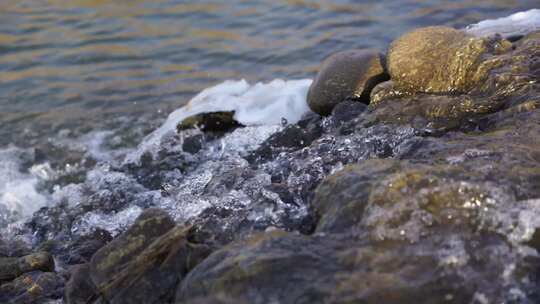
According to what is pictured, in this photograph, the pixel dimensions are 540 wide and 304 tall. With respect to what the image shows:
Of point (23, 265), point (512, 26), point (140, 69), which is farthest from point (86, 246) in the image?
point (512, 26)

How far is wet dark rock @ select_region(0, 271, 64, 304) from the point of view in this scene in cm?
327

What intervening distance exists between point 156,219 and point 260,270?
791 millimetres

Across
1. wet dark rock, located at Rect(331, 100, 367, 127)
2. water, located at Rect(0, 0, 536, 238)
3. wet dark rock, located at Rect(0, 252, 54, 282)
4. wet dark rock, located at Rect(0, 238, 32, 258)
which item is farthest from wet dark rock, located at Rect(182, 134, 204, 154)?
wet dark rock, located at Rect(0, 252, 54, 282)

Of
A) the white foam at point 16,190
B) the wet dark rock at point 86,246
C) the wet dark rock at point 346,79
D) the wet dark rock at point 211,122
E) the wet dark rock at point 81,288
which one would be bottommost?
the white foam at point 16,190

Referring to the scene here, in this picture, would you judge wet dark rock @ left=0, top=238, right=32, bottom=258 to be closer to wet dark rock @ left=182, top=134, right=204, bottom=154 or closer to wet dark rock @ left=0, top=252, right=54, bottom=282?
wet dark rock @ left=0, top=252, right=54, bottom=282

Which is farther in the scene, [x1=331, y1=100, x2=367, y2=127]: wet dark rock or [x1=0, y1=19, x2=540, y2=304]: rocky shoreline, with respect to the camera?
[x1=331, y1=100, x2=367, y2=127]: wet dark rock

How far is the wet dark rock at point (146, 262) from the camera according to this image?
9.06 ft

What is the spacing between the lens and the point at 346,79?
5277 mm

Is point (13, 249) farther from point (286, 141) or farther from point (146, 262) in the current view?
point (286, 141)

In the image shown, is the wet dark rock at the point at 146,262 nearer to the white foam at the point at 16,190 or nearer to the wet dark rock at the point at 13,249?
the wet dark rock at the point at 13,249

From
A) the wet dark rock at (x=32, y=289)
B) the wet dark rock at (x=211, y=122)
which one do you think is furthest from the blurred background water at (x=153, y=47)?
the wet dark rock at (x=32, y=289)

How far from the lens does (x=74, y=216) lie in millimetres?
4543

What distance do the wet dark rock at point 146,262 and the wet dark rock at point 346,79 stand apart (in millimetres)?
2577

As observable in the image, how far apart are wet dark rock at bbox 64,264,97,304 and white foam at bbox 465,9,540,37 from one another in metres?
3.76
